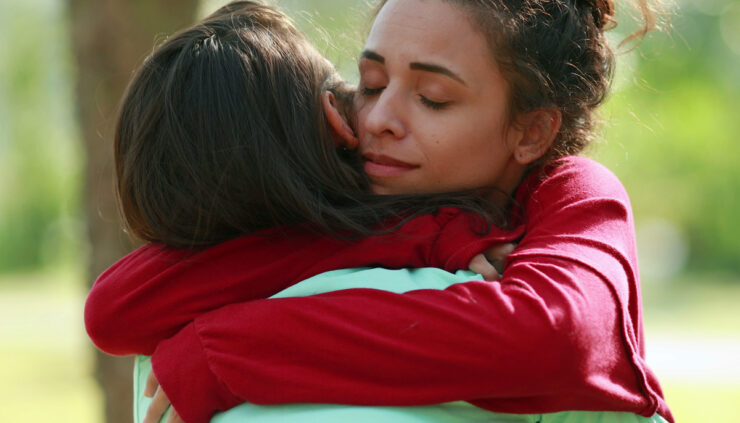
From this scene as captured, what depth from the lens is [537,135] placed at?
7.44 feet

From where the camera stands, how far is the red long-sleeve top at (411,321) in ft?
5.55

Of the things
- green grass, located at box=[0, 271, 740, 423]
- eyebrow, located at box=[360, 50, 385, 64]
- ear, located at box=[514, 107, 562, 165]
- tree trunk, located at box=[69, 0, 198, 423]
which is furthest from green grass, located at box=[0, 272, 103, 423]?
ear, located at box=[514, 107, 562, 165]

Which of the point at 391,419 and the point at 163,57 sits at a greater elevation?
the point at 163,57

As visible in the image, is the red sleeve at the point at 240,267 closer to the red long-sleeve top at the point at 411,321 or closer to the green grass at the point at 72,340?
the red long-sleeve top at the point at 411,321

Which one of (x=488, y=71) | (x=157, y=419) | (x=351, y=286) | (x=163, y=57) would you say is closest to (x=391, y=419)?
(x=351, y=286)

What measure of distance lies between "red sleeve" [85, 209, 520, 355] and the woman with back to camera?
0.08 m

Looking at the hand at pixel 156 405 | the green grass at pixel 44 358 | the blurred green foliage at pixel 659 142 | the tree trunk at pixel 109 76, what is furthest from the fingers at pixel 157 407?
the blurred green foliage at pixel 659 142

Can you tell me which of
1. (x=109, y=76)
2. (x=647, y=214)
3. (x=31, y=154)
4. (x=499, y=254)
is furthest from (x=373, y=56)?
(x=647, y=214)

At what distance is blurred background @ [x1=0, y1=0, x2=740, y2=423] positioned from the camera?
1045 cm

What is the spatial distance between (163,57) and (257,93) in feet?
0.92

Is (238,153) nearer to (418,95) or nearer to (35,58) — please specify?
(418,95)

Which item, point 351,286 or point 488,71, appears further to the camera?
point 488,71

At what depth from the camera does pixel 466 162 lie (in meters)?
2.16

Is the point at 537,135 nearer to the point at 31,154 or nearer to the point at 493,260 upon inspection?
the point at 493,260
